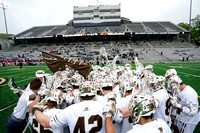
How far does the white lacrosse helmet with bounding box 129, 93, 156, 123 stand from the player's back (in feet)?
1.72

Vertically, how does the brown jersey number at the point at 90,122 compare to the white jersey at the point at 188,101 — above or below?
above

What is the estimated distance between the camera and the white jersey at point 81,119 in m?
1.81

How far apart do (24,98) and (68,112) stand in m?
1.66

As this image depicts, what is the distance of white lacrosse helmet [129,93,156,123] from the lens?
5.34 ft

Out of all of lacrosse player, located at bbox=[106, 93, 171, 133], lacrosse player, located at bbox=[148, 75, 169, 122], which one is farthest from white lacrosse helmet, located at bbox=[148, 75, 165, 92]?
lacrosse player, located at bbox=[106, 93, 171, 133]

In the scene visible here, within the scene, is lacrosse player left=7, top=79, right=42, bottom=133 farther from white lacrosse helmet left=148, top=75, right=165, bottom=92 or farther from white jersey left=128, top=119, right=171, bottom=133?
white lacrosse helmet left=148, top=75, right=165, bottom=92

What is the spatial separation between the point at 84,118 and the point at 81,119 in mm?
48

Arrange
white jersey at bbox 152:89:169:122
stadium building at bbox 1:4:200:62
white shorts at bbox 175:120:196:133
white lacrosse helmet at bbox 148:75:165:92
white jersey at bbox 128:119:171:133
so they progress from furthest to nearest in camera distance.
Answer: stadium building at bbox 1:4:200:62, white shorts at bbox 175:120:196:133, white lacrosse helmet at bbox 148:75:165:92, white jersey at bbox 152:89:169:122, white jersey at bbox 128:119:171:133

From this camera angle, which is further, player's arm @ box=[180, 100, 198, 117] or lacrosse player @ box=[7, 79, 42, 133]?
lacrosse player @ box=[7, 79, 42, 133]

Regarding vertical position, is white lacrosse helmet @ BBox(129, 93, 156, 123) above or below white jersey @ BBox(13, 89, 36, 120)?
above

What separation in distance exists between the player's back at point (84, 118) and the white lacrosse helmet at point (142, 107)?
525 mm

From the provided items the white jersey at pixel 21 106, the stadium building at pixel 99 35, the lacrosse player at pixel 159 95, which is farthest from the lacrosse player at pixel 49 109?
the stadium building at pixel 99 35

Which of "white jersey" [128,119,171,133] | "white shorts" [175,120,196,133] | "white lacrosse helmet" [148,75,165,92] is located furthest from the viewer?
"white shorts" [175,120,196,133]

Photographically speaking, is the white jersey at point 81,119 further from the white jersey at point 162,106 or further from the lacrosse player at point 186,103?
the lacrosse player at point 186,103
